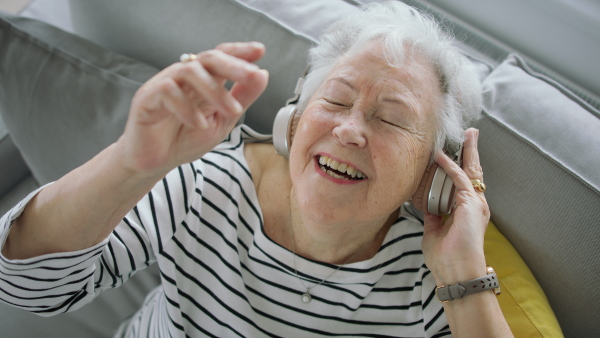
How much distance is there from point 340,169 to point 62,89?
36.1 inches

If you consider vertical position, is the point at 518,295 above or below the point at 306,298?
above

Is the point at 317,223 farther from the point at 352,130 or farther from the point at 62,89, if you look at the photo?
the point at 62,89

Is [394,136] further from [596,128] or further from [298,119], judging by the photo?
[596,128]

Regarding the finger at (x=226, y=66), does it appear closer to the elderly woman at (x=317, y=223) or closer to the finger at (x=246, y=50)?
the finger at (x=246, y=50)

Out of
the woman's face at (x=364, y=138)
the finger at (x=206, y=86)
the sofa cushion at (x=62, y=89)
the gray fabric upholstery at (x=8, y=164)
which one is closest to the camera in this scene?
the finger at (x=206, y=86)

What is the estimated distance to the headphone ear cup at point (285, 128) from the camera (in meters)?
1.22

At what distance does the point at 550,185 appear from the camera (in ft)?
4.15

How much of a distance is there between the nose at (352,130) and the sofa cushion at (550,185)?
0.46m

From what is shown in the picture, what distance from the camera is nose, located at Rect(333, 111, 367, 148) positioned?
3.53 ft

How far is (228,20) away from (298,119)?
0.46 meters

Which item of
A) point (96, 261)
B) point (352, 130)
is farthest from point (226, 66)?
point (96, 261)

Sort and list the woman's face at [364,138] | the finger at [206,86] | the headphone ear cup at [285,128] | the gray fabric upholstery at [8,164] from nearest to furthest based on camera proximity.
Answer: the finger at [206,86] → the woman's face at [364,138] → the headphone ear cup at [285,128] → the gray fabric upholstery at [8,164]

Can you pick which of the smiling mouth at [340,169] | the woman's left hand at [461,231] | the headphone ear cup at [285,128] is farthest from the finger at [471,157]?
the headphone ear cup at [285,128]

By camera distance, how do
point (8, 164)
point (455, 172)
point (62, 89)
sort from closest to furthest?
point (455, 172) → point (62, 89) → point (8, 164)
